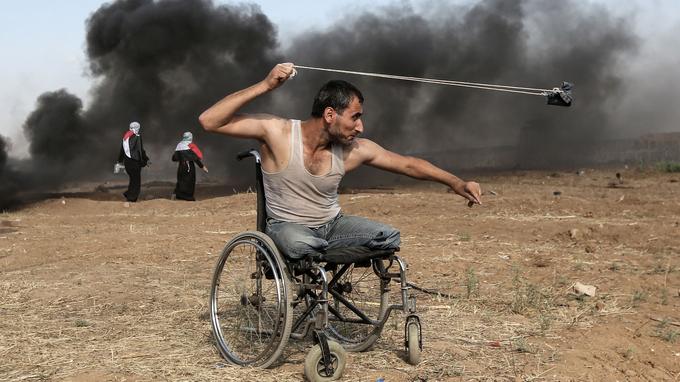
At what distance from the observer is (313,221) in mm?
5254

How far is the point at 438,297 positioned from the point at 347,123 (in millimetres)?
2441

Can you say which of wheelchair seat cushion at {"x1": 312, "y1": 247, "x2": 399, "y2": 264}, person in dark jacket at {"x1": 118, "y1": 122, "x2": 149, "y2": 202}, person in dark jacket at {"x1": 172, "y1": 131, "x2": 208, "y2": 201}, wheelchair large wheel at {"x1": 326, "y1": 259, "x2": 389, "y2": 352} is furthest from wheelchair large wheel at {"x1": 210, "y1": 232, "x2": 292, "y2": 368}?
person in dark jacket at {"x1": 118, "y1": 122, "x2": 149, "y2": 202}

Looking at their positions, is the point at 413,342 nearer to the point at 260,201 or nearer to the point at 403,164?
the point at 403,164

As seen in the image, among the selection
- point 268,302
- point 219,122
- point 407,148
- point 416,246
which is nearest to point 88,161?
point 407,148

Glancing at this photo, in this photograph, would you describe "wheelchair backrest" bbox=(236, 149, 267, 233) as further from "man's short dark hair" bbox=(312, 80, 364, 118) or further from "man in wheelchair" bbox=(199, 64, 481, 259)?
"man's short dark hair" bbox=(312, 80, 364, 118)

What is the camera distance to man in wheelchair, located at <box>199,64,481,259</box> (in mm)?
5051

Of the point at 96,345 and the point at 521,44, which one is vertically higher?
the point at 521,44

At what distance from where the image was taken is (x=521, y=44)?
30.3m

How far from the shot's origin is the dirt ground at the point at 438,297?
5.16 meters

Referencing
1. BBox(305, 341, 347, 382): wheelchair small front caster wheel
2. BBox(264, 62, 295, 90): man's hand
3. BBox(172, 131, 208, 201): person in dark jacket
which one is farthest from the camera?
BBox(172, 131, 208, 201): person in dark jacket

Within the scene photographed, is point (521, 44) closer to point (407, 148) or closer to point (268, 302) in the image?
point (407, 148)

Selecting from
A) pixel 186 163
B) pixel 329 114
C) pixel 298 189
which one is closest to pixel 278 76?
pixel 329 114

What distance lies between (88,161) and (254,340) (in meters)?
24.0

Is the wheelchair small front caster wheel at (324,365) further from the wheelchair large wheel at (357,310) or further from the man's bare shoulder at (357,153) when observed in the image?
the man's bare shoulder at (357,153)
